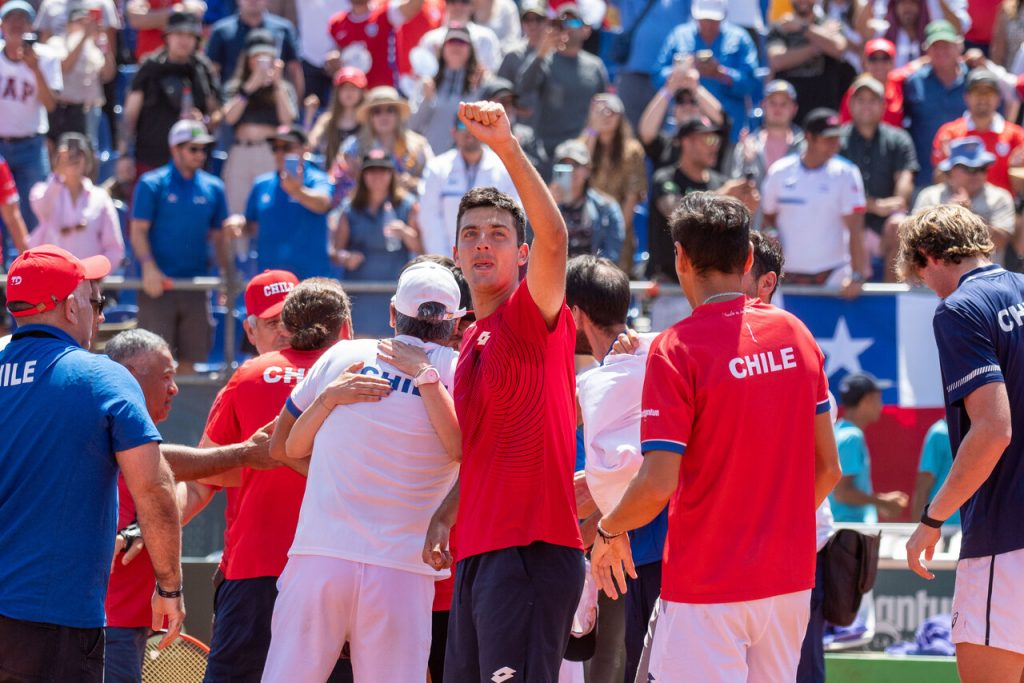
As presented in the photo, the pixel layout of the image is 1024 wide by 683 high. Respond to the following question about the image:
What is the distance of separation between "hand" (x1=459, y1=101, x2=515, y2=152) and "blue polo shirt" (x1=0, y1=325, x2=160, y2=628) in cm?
153

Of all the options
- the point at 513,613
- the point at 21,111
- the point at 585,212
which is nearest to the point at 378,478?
the point at 513,613

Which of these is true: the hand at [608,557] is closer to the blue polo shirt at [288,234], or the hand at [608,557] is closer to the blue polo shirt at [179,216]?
the blue polo shirt at [288,234]

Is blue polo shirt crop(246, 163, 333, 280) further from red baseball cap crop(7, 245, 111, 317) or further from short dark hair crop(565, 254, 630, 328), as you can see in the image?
red baseball cap crop(7, 245, 111, 317)

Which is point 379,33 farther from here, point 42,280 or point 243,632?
point 42,280

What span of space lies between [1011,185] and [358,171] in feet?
18.1

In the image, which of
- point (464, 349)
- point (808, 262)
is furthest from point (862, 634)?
point (464, 349)

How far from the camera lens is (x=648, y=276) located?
1144 cm

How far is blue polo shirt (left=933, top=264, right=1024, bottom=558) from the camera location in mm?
5027

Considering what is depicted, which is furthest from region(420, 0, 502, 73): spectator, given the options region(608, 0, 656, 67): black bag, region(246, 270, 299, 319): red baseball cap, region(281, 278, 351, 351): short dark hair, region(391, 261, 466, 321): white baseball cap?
region(391, 261, 466, 321): white baseball cap

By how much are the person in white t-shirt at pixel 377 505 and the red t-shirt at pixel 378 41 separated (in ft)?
32.0

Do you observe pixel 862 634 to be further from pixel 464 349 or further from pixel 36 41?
pixel 36 41

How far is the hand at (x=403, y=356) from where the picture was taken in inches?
204

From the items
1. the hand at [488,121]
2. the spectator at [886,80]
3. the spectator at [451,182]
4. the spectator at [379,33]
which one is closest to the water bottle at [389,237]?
the spectator at [451,182]

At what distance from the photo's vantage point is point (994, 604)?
509 centimetres
